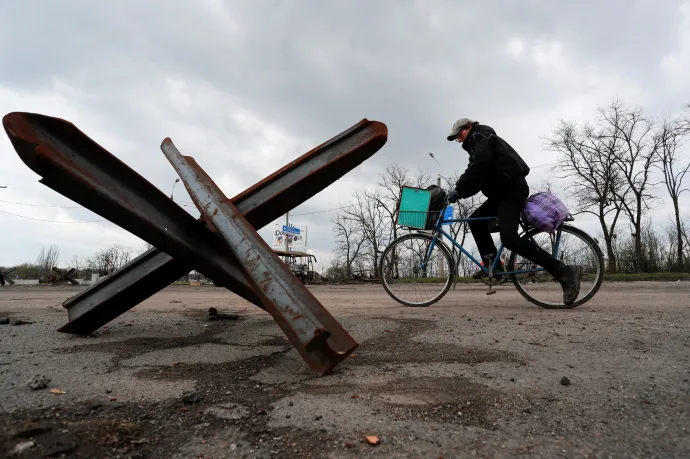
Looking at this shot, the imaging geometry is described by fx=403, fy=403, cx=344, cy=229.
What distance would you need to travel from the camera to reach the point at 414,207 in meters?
4.65

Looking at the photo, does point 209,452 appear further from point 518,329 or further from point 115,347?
point 518,329

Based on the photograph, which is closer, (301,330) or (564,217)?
(301,330)

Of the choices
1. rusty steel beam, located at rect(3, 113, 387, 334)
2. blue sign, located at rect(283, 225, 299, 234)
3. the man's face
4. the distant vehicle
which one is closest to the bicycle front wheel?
the man's face

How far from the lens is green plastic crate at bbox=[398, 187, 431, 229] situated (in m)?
4.59

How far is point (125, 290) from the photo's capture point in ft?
8.16

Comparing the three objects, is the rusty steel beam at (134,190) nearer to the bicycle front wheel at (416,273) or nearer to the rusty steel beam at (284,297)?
the rusty steel beam at (284,297)

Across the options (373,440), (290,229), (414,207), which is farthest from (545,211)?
(290,229)

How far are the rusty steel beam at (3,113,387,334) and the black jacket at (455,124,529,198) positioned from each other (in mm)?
1699

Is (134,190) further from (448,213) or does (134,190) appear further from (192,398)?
(448,213)

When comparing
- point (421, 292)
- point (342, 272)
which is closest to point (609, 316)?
point (421, 292)

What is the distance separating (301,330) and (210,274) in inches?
38.5

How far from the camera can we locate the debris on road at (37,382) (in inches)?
59.0

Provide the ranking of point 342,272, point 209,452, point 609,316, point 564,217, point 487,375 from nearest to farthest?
point 209,452 < point 487,375 < point 609,316 < point 564,217 < point 342,272

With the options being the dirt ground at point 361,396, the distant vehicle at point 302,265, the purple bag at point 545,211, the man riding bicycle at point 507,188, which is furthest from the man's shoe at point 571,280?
the distant vehicle at point 302,265
